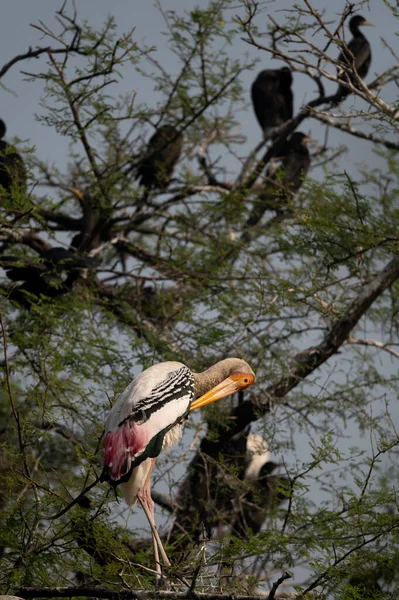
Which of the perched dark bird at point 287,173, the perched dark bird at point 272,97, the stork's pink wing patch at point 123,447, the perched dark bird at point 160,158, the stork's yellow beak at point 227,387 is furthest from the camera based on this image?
the perched dark bird at point 272,97

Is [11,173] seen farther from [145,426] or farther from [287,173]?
[145,426]

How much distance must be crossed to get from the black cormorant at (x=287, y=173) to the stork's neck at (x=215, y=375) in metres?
3.04

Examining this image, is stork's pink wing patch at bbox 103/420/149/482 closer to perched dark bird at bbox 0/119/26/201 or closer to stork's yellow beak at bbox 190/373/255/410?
stork's yellow beak at bbox 190/373/255/410

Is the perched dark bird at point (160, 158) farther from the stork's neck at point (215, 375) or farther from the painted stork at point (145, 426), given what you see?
the painted stork at point (145, 426)

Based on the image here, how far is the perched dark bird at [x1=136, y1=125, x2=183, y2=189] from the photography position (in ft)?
26.9

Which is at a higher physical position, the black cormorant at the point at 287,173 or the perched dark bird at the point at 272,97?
the perched dark bird at the point at 272,97

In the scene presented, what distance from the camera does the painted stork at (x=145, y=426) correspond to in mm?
3855

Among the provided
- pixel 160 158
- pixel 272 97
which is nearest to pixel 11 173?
pixel 160 158

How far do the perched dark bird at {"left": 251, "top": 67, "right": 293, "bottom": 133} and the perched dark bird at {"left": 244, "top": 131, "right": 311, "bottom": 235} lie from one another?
501mm

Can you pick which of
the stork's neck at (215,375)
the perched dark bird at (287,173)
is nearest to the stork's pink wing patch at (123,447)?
the stork's neck at (215,375)

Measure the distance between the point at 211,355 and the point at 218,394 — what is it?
7.19 ft

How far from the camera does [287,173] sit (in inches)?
336

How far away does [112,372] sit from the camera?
6.39 m

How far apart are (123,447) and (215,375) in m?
0.91
